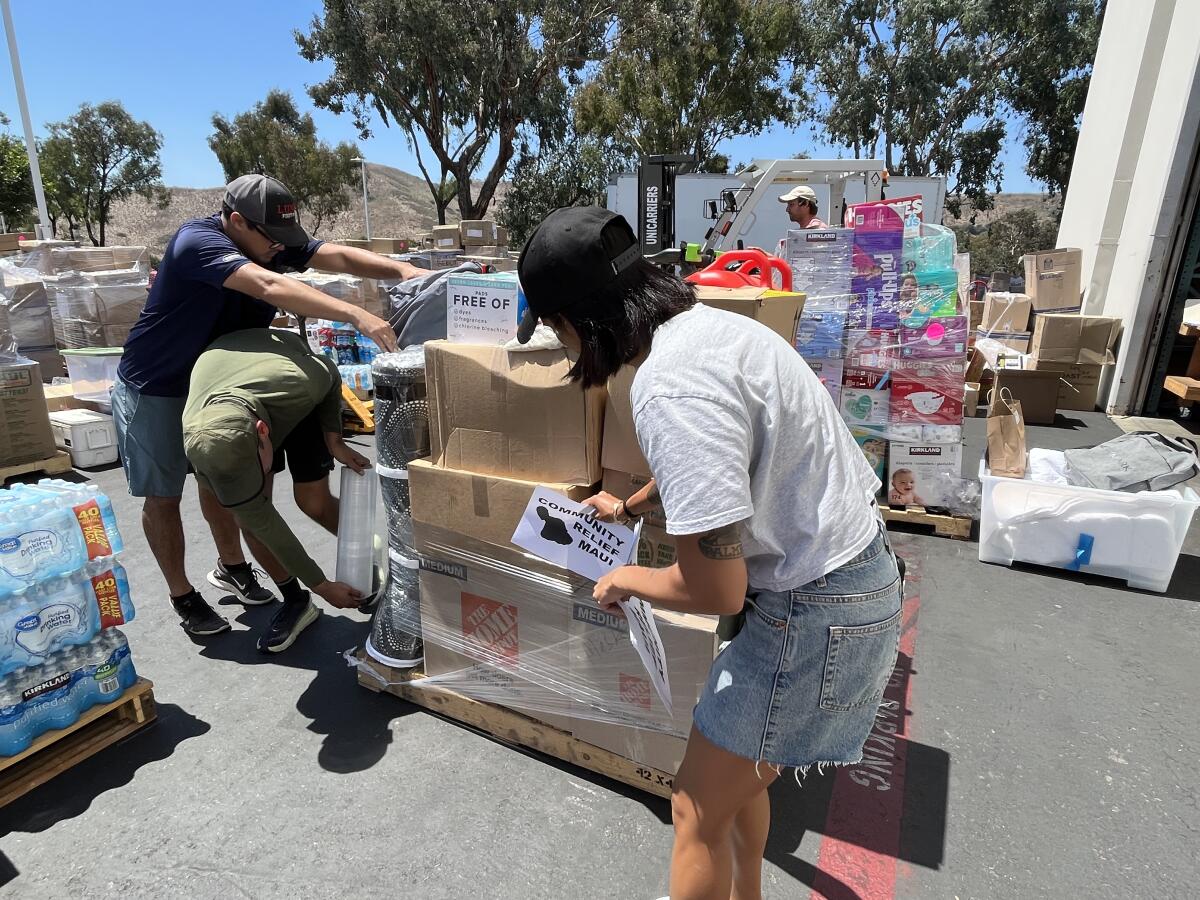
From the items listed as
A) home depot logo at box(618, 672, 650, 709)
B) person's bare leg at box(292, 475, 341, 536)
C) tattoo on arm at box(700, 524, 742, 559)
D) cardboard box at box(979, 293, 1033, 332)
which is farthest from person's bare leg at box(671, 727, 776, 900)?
cardboard box at box(979, 293, 1033, 332)

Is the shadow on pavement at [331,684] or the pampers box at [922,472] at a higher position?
the pampers box at [922,472]

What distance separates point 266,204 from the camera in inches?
104

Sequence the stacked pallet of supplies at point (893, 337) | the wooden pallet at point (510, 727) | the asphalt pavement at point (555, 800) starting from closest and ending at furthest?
the asphalt pavement at point (555, 800) < the wooden pallet at point (510, 727) < the stacked pallet of supplies at point (893, 337)

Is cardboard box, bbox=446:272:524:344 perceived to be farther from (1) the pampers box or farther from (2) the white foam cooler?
(2) the white foam cooler

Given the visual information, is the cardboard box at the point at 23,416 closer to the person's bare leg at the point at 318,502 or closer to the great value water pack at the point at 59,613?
the person's bare leg at the point at 318,502

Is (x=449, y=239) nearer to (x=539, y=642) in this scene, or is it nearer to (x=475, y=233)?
(x=475, y=233)

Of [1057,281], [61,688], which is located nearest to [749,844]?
[61,688]

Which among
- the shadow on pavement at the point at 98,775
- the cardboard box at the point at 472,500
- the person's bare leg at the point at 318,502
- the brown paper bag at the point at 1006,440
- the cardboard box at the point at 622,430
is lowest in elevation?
the shadow on pavement at the point at 98,775

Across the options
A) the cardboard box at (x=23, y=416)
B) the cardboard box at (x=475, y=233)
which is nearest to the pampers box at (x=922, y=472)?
the cardboard box at (x=23, y=416)

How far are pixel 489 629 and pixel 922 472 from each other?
3.13m

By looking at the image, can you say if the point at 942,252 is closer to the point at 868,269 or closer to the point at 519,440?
the point at 868,269

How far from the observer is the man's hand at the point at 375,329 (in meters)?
2.34

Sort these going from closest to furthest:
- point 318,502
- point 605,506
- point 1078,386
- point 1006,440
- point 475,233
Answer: point 605,506
point 318,502
point 1006,440
point 1078,386
point 475,233

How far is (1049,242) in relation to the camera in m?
26.0
